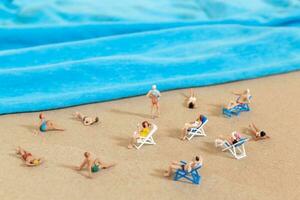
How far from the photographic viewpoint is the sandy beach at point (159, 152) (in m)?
1.45

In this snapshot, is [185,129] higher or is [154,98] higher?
[154,98]

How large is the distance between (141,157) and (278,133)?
51cm

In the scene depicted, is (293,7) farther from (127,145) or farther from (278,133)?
(127,145)

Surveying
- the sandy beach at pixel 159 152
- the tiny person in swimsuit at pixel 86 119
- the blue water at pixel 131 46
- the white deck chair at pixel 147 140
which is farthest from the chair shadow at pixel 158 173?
the blue water at pixel 131 46

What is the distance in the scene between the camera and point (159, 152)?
5.31 feet

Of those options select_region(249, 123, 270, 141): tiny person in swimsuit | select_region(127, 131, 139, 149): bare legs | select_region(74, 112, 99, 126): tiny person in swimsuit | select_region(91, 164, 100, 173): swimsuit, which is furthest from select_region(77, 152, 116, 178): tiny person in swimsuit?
select_region(249, 123, 270, 141): tiny person in swimsuit

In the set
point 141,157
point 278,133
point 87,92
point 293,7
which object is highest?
point 293,7

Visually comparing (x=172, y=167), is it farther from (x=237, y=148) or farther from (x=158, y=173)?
(x=237, y=148)

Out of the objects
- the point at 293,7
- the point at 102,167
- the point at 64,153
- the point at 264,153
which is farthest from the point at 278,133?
the point at 293,7

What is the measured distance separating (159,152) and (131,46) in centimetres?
73

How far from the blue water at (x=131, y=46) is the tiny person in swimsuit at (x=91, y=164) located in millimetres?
406

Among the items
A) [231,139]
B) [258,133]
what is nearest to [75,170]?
[231,139]

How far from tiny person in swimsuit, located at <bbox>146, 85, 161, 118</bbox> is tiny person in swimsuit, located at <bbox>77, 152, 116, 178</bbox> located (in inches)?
13.7

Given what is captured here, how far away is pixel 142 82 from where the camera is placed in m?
1.99
